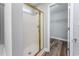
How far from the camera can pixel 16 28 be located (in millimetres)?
964

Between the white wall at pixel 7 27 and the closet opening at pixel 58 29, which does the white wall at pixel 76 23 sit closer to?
the closet opening at pixel 58 29

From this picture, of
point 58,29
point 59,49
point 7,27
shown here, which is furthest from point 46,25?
point 7,27

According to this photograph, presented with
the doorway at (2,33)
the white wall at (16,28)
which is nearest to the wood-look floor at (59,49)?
the white wall at (16,28)

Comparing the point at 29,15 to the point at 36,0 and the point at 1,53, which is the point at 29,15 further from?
the point at 1,53

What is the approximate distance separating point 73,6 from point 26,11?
20.7 inches

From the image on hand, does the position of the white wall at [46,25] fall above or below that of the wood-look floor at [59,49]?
above

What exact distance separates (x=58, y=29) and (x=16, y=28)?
472 mm

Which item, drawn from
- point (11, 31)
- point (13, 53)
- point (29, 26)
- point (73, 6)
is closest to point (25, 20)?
point (29, 26)

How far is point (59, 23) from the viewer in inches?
40.8

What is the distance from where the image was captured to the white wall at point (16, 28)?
0.96 metres

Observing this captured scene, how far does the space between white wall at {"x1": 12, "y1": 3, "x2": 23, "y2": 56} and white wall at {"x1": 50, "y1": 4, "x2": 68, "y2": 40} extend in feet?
1.18

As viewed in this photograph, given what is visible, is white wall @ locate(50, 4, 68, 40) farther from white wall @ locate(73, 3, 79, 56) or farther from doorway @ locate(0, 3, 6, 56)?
doorway @ locate(0, 3, 6, 56)

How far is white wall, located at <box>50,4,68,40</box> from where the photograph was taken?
100 centimetres

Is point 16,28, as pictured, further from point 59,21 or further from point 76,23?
point 76,23
